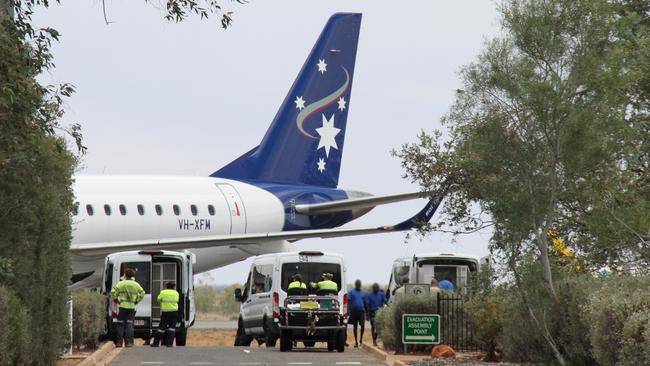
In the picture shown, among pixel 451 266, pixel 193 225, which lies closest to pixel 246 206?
pixel 193 225

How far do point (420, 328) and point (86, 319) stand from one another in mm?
6639

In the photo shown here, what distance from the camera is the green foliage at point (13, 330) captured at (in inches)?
627

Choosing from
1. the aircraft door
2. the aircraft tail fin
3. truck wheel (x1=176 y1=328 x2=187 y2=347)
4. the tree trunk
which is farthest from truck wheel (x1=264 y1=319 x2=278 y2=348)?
the aircraft tail fin

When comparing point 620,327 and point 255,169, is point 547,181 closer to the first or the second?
point 620,327

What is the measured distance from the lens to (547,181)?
19266 millimetres

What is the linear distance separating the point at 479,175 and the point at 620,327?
5.59 m

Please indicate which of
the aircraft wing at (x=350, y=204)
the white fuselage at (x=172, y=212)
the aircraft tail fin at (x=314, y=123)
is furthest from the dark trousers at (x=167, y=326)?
the aircraft tail fin at (x=314, y=123)

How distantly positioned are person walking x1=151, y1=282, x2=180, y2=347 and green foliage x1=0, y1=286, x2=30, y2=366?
418 inches

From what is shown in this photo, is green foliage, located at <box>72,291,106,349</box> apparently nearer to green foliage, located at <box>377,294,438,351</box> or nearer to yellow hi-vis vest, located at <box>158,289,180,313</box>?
yellow hi-vis vest, located at <box>158,289,180,313</box>

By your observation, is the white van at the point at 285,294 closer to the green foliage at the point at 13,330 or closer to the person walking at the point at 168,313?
the person walking at the point at 168,313

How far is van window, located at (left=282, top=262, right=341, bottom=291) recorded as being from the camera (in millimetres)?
27562

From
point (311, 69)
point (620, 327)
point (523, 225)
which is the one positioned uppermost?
point (311, 69)

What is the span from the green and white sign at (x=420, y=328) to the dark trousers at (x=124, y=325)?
7.06 m

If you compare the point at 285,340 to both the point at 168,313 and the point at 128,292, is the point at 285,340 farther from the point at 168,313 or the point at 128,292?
the point at 128,292
